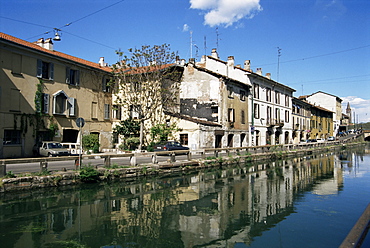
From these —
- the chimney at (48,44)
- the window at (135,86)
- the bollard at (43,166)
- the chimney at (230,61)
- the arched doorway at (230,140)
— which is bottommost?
the bollard at (43,166)

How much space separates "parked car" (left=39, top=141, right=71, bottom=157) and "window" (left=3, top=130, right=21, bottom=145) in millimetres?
2021

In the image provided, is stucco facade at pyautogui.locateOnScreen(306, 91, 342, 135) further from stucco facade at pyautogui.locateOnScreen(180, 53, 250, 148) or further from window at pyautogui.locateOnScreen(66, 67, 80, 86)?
window at pyautogui.locateOnScreen(66, 67, 80, 86)

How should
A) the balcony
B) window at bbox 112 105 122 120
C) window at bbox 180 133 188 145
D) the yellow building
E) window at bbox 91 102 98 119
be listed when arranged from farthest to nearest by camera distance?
the yellow building < the balcony < window at bbox 112 105 122 120 < window at bbox 91 102 98 119 < window at bbox 180 133 188 145

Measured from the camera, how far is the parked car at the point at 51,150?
864 inches

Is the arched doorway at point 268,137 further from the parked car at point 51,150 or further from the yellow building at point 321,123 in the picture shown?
the parked car at point 51,150

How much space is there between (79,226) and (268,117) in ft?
123

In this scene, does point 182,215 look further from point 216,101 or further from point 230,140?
point 230,140

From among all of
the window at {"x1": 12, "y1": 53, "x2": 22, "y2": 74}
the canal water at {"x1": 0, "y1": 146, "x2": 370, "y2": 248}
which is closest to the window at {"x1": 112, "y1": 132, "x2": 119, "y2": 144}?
the window at {"x1": 12, "y1": 53, "x2": 22, "y2": 74}

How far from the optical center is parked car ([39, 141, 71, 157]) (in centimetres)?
2195

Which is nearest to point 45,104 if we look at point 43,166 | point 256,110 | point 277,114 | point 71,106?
point 71,106

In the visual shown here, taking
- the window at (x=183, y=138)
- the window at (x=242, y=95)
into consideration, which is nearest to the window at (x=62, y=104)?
the window at (x=183, y=138)

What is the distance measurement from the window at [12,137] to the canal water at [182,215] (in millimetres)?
12127

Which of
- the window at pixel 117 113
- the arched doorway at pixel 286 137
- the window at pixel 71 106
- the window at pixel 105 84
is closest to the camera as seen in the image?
the window at pixel 71 106

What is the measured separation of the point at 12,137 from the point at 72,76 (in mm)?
8278
